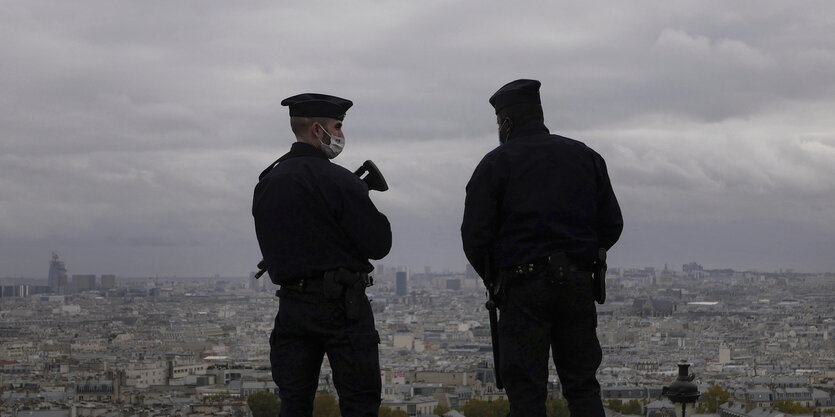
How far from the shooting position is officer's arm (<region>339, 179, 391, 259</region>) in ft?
20.0

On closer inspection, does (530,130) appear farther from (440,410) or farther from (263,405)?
(440,410)

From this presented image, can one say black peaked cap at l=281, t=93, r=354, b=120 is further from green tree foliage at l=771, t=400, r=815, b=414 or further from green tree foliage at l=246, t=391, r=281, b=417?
green tree foliage at l=771, t=400, r=815, b=414

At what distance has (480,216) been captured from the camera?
19.9ft

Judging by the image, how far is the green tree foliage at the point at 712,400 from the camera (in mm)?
63372

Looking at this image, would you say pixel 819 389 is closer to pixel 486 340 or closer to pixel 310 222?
pixel 486 340

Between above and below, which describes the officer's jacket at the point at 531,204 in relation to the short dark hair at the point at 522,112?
below

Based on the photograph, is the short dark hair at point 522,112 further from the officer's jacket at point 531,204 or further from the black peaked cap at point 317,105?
the black peaked cap at point 317,105

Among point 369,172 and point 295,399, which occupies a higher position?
point 369,172

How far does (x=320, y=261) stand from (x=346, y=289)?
182 millimetres

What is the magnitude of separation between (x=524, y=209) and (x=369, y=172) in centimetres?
88

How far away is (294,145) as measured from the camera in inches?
253

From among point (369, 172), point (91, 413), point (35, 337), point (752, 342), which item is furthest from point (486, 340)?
point (369, 172)

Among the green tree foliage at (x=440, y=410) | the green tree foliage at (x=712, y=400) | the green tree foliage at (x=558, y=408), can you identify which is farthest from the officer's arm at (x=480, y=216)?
the green tree foliage at (x=440, y=410)

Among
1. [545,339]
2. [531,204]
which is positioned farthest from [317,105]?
[545,339]
